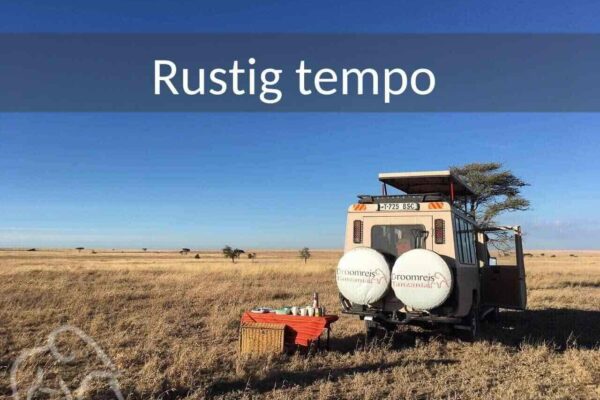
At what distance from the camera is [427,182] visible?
33.5 feet

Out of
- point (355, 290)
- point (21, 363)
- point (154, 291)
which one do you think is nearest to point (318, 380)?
point (355, 290)

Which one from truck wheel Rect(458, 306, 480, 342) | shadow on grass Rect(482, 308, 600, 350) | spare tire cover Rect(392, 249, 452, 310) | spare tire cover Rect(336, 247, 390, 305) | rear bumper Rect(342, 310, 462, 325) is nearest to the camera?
spare tire cover Rect(392, 249, 452, 310)

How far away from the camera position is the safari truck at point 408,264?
307 inches

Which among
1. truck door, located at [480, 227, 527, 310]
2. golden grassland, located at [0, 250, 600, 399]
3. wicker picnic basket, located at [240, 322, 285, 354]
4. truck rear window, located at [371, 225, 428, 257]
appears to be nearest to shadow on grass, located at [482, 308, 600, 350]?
golden grassland, located at [0, 250, 600, 399]

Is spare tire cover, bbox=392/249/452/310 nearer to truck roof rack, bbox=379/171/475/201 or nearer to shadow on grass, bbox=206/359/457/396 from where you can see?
shadow on grass, bbox=206/359/457/396

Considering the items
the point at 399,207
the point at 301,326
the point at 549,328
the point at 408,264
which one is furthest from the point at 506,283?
the point at 301,326

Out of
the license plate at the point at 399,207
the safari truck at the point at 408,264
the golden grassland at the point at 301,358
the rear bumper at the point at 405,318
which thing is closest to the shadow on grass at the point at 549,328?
the golden grassland at the point at 301,358

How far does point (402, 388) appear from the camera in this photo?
592 cm

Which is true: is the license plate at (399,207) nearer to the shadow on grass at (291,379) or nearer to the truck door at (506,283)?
the shadow on grass at (291,379)

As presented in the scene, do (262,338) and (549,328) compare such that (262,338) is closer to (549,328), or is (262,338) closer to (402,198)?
(402,198)

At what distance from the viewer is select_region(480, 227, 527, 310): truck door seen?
1146 cm

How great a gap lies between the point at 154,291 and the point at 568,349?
519 inches

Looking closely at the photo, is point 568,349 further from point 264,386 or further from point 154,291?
point 154,291

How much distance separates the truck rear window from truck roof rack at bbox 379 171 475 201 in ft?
2.73
